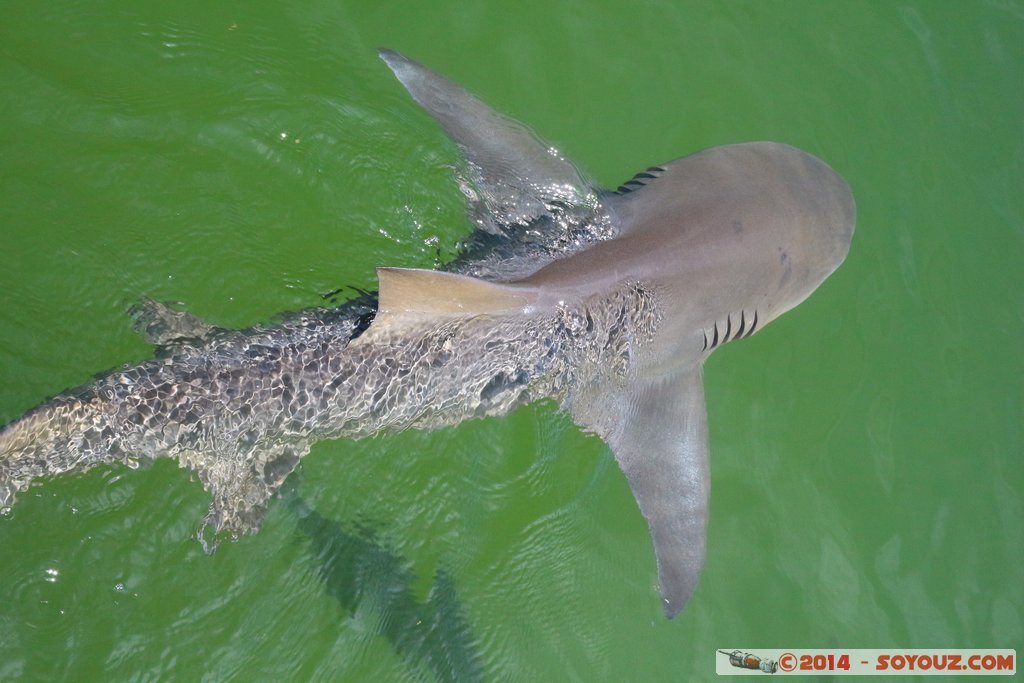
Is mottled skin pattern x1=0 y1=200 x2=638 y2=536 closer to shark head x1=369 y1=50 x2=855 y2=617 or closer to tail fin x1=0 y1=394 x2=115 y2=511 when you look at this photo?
tail fin x1=0 y1=394 x2=115 y2=511

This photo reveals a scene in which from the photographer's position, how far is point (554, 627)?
183 inches

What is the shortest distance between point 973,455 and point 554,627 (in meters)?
3.24

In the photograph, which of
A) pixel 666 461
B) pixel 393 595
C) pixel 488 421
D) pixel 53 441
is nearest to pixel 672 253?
pixel 666 461

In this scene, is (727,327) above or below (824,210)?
below

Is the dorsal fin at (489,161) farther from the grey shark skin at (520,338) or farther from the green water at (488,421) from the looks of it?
the green water at (488,421)

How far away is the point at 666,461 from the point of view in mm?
4641

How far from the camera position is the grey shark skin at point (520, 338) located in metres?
3.41

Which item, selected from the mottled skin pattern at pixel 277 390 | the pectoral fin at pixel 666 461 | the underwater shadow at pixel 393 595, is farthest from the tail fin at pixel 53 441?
the pectoral fin at pixel 666 461

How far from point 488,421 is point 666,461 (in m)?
0.94

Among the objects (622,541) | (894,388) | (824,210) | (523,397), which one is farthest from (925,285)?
(523,397)

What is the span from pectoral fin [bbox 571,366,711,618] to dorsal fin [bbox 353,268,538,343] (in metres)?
1.17

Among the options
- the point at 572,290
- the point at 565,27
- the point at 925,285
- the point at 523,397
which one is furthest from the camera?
the point at 925,285

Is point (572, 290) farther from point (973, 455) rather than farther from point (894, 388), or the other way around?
point (973, 455)

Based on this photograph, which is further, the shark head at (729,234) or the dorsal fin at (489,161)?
the dorsal fin at (489,161)
